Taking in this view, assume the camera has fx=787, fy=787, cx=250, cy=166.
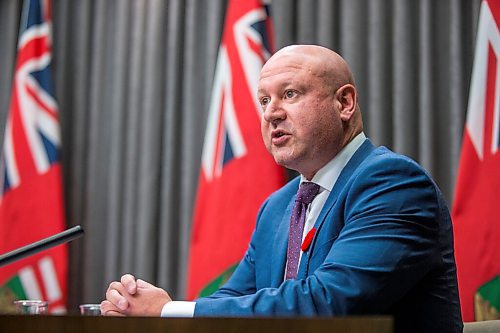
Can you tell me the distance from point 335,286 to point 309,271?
0.98 ft

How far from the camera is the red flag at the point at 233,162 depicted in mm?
4098

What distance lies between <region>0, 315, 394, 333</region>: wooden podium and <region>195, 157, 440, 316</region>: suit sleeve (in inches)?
33.9

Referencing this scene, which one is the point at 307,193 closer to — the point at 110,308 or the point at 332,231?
the point at 332,231

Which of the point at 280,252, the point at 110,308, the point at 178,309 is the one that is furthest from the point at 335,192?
the point at 110,308

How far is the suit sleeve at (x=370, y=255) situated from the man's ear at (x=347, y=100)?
0.35m

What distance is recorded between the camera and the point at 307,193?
2.50m

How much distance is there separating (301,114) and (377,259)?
25.6 inches

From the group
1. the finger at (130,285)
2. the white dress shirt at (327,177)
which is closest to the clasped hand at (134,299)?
the finger at (130,285)

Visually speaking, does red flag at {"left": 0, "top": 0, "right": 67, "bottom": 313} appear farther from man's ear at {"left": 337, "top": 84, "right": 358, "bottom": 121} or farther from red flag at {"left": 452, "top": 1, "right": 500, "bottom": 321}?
man's ear at {"left": 337, "top": 84, "right": 358, "bottom": 121}

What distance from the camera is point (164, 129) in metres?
4.85

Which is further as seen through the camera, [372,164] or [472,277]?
[472,277]

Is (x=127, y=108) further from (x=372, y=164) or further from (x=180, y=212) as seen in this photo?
(x=372, y=164)

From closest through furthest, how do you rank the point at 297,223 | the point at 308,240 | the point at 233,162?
1. the point at 308,240
2. the point at 297,223
3. the point at 233,162

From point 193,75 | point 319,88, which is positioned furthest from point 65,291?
point 319,88
